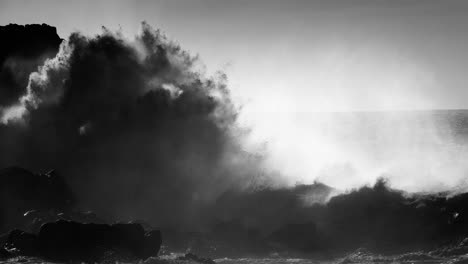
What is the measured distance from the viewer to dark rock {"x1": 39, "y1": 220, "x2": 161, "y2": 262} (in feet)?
110

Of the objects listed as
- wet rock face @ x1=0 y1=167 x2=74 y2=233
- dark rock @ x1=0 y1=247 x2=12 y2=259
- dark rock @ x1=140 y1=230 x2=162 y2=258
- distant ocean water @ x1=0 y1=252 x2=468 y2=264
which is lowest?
distant ocean water @ x1=0 y1=252 x2=468 y2=264

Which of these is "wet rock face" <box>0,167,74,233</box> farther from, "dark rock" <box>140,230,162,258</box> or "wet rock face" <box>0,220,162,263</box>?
"dark rock" <box>140,230,162,258</box>

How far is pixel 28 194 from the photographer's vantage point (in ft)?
139

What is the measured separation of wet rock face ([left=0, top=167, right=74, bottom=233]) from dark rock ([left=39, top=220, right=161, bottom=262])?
24.8ft

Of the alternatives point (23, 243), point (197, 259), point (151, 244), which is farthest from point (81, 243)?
point (197, 259)

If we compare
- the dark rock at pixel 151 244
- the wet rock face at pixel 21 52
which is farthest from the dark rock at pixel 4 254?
the wet rock face at pixel 21 52

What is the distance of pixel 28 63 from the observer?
60.8 m

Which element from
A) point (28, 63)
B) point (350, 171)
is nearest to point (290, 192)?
point (350, 171)

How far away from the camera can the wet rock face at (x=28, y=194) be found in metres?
41.9

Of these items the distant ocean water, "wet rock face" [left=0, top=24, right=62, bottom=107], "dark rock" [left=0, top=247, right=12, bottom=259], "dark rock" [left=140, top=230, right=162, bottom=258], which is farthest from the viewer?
"wet rock face" [left=0, top=24, right=62, bottom=107]

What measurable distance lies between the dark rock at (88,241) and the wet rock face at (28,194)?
7.56m

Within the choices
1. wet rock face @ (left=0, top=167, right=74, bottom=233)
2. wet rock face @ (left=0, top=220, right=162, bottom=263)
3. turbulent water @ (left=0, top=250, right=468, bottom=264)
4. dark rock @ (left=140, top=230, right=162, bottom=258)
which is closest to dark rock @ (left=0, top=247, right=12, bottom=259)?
wet rock face @ (left=0, top=220, right=162, bottom=263)

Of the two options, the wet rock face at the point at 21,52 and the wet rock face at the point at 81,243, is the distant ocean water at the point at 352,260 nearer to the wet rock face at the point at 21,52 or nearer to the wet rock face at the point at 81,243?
the wet rock face at the point at 81,243

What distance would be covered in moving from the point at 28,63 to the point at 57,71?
9032 mm
